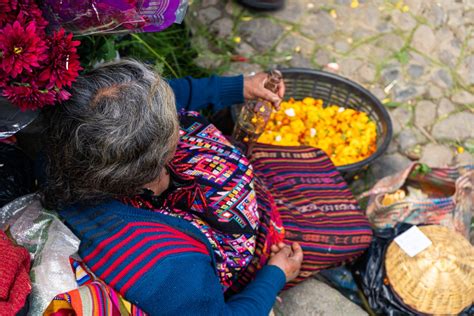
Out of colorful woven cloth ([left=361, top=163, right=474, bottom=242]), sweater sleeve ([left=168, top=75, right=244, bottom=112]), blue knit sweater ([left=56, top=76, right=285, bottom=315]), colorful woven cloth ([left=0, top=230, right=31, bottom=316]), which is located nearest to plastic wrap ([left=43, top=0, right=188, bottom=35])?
blue knit sweater ([left=56, top=76, right=285, bottom=315])

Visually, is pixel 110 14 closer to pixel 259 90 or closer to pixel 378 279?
pixel 259 90

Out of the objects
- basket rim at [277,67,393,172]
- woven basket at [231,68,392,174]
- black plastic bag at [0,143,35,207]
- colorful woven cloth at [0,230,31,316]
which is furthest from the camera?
woven basket at [231,68,392,174]

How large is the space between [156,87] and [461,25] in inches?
140

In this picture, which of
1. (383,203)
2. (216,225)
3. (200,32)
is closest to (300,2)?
(200,32)

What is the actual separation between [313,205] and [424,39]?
7.64 ft

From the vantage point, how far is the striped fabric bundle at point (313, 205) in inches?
98.9

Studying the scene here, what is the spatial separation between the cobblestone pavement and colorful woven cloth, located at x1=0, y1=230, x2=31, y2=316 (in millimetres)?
2617

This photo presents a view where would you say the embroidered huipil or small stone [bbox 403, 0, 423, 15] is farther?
small stone [bbox 403, 0, 423, 15]

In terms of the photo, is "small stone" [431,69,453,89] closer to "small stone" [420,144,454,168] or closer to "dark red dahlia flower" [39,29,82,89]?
"small stone" [420,144,454,168]

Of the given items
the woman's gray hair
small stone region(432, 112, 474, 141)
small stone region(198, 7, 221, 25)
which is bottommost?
small stone region(432, 112, 474, 141)

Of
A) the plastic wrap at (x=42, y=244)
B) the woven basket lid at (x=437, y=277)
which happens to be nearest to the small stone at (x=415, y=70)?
the woven basket lid at (x=437, y=277)

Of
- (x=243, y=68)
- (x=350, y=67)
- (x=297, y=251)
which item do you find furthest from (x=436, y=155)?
(x=297, y=251)

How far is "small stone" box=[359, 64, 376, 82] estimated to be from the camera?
4.02 metres

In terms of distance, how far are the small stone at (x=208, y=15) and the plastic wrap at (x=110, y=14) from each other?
267cm
